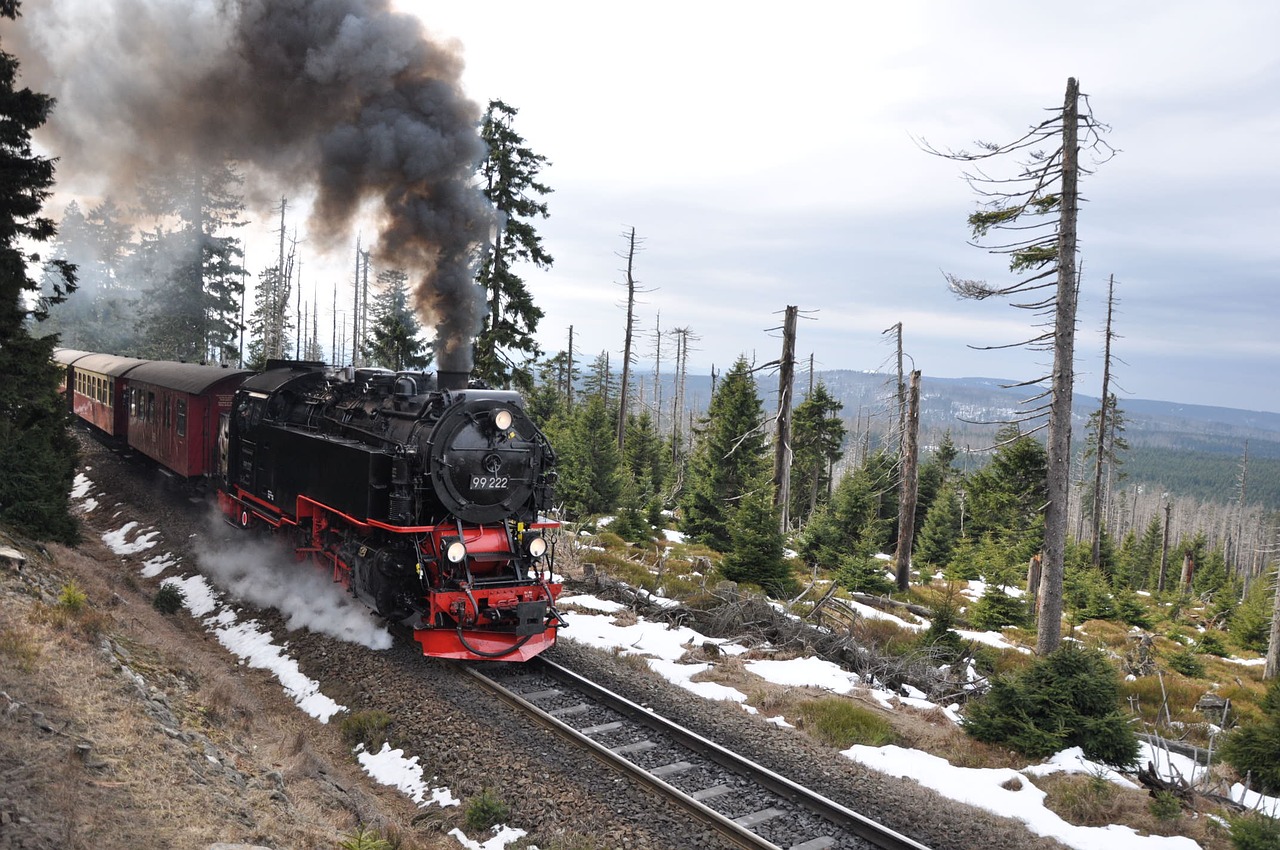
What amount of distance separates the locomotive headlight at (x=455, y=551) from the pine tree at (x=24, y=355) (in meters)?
7.60

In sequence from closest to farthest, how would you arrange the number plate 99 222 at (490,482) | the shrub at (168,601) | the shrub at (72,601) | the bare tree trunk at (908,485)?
the shrub at (72,601), the number plate 99 222 at (490,482), the shrub at (168,601), the bare tree trunk at (908,485)

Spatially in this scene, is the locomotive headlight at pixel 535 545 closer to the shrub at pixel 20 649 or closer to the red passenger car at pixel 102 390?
the shrub at pixel 20 649

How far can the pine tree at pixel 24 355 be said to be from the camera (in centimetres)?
1155

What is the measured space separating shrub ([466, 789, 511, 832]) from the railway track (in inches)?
44.7

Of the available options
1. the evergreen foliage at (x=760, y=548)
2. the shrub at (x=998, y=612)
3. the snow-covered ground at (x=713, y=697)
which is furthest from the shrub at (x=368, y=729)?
the shrub at (x=998, y=612)

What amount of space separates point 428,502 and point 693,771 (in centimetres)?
479

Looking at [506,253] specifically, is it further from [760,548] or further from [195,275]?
[195,275]

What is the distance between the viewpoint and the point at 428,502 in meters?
9.79

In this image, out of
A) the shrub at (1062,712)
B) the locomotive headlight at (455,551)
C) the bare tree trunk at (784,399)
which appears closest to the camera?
the shrub at (1062,712)

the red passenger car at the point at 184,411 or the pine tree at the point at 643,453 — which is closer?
the red passenger car at the point at 184,411

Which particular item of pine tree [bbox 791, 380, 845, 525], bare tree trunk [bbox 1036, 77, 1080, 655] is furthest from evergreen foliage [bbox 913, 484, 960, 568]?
bare tree trunk [bbox 1036, 77, 1080, 655]

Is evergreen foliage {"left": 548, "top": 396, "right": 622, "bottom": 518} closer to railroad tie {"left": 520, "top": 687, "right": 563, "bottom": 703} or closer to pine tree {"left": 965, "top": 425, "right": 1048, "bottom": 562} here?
pine tree {"left": 965, "top": 425, "right": 1048, "bottom": 562}

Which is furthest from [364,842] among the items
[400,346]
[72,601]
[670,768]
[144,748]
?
[400,346]

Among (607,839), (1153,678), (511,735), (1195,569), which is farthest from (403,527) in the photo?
(1195,569)
